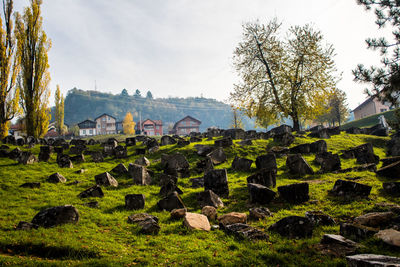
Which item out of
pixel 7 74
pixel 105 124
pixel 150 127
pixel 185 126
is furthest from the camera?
pixel 105 124

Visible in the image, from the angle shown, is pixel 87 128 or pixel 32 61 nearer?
pixel 32 61

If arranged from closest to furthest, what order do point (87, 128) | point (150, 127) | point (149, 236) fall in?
point (149, 236) < point (87, 128) < point (150, 127)

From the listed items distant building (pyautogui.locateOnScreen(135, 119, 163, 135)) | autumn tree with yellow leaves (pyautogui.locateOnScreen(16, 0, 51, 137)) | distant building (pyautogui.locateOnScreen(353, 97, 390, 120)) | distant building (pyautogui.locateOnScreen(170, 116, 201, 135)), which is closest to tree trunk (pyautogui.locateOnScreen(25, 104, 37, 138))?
autumn tree with yellow leaves (pyautogui.locateOnScreen(16, 0, 51, 137))

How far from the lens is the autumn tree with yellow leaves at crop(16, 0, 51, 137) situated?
2342cm

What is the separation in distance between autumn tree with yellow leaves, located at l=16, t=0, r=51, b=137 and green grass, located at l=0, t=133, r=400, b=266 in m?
18.4

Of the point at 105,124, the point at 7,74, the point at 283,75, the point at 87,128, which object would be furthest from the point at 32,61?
the point at 105,124

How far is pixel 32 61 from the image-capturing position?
23938mm

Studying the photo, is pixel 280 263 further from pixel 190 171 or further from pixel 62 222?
pixel 190 171

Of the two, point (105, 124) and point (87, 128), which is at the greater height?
point (105, 124)

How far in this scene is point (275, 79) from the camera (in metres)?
24.1

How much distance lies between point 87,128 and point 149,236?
96.7 meters

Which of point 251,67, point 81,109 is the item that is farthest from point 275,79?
point 81,109

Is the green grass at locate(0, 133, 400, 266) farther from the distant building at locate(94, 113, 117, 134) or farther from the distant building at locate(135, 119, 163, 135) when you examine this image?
the distant building at locate(94, 113, 117, 134)

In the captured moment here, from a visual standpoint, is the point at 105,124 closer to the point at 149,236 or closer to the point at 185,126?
the point at 185,126
